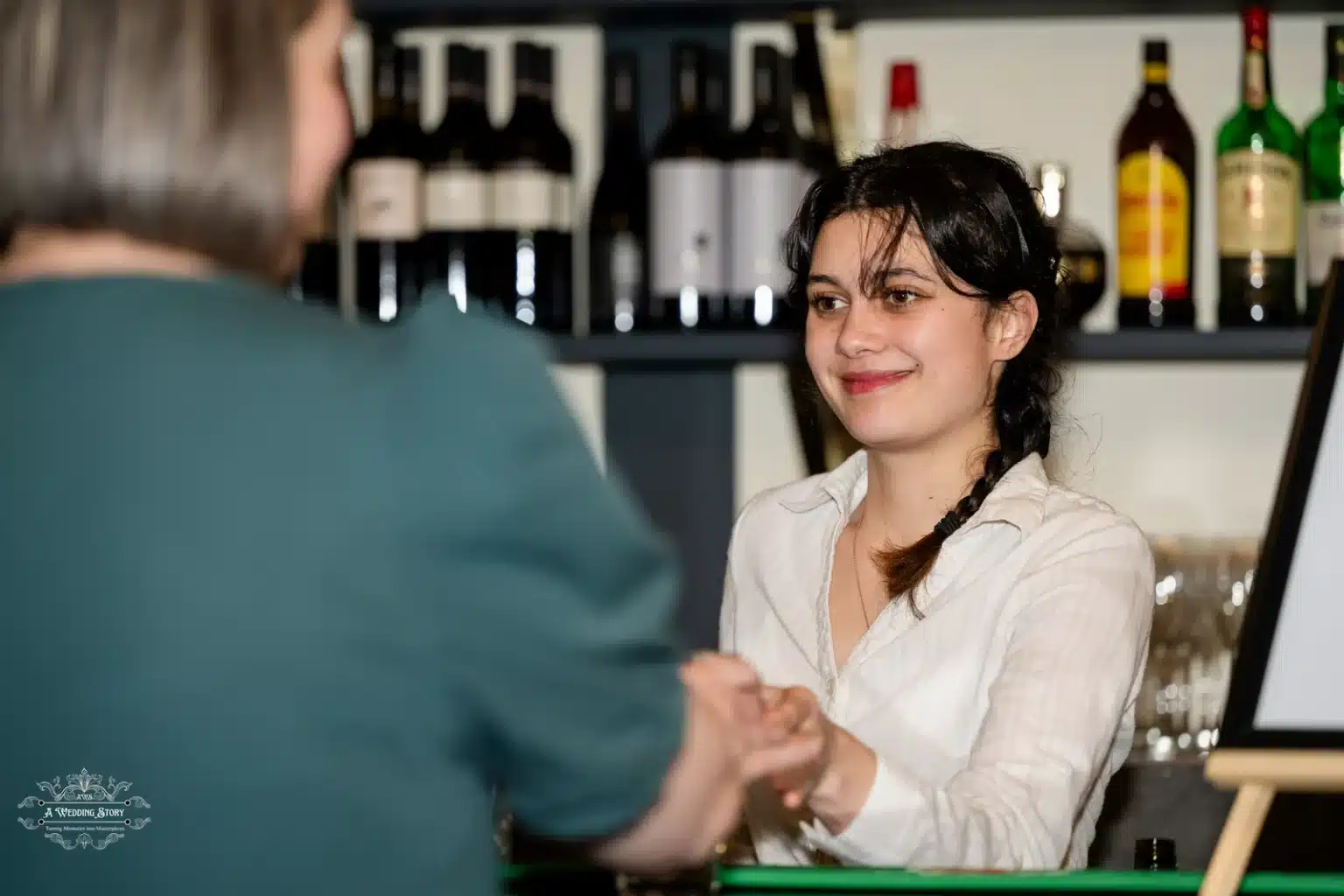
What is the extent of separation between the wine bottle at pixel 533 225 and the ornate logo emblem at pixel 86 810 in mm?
1390

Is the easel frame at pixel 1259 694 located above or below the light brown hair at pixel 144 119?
below

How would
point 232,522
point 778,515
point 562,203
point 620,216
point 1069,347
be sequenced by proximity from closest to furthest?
point 232,522 → point 778,515 → point 1069,347 → point 562,203 → point 620,216

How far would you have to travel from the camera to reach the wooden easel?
0.98m

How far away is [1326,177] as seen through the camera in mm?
2002

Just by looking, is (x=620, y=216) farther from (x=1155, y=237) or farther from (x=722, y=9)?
(x=1155, y=237)

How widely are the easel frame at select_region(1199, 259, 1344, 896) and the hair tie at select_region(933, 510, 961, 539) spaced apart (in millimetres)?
494

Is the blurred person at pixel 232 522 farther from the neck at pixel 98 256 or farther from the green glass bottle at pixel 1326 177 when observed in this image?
the green glass bottle at pixel 1326 177

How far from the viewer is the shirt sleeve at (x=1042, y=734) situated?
1144mm

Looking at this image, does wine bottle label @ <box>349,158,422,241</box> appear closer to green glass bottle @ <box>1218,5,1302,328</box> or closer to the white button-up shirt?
the white button-up shirt

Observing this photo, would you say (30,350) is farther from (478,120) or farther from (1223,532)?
(1223,532)

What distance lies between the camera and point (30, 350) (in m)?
0.63

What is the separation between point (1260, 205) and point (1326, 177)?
5.6 inches

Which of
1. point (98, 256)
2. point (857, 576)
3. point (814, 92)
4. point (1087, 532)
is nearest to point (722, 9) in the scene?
point (814, 92)

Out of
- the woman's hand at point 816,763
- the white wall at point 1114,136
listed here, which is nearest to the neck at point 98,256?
the woman's hand at point 816,763
